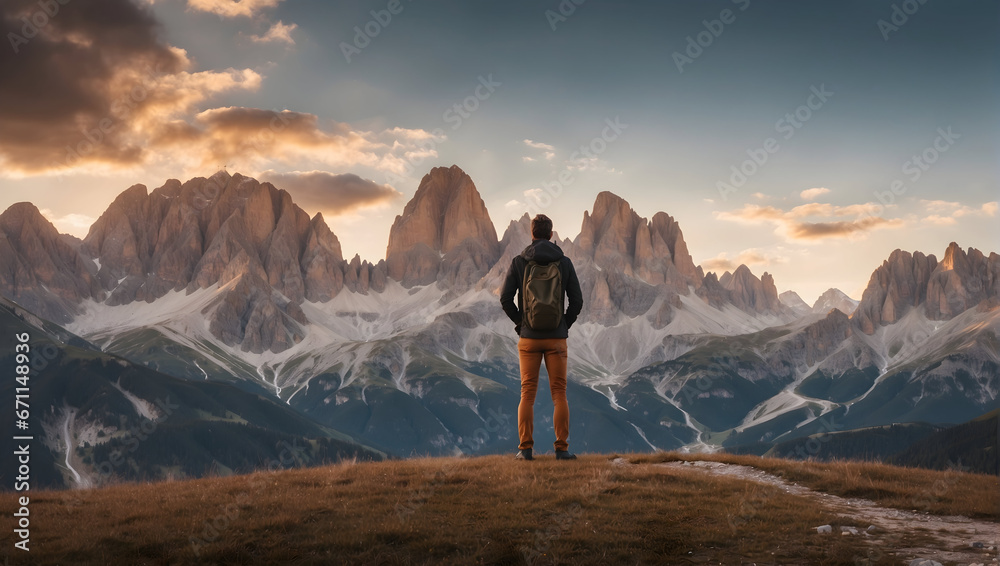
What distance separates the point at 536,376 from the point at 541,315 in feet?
6.07

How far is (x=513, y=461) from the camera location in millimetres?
22500

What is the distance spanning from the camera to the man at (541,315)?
21.3 meters

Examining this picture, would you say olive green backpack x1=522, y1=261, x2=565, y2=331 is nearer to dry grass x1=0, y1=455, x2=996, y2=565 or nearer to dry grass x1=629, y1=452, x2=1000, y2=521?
dry grass x1=0, y1=455, x2=996, y2=565

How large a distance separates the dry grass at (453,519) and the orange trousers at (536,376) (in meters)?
1.32

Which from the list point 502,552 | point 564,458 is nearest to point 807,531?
point 502,552

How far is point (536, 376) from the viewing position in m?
21.7

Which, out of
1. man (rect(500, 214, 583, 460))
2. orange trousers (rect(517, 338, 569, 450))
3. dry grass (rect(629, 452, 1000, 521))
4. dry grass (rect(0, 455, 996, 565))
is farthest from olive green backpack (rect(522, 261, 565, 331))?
dry grass (rect(629, 452, 1000, 521))

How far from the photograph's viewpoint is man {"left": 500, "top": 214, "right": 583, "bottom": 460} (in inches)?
837

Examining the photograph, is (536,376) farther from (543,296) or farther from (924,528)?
(924,528)

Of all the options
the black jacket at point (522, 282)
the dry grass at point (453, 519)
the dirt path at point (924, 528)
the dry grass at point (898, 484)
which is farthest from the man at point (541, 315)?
the dirt path at point (924, 528)

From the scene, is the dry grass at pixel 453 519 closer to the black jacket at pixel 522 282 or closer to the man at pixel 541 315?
the man at pixel 541 315

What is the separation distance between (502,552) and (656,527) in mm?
3508

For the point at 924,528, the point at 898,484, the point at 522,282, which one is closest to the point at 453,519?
the point at 522,282

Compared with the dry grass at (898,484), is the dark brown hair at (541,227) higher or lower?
higher
